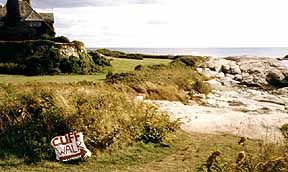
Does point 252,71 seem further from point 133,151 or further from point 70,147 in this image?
point 70,147

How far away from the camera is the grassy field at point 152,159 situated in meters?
10.3

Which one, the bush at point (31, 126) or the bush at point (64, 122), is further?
the bush at point (64, 122)

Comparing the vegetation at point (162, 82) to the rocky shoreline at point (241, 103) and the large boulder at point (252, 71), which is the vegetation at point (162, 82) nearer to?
the rocky shoreline at point (241, 103)

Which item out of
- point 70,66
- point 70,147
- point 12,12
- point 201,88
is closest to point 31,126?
point 70,147

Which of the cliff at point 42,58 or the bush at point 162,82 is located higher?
the cliff at point 42,58

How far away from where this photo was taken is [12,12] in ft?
119

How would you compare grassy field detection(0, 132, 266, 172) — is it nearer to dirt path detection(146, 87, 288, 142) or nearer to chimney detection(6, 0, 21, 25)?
dirt path detection(146, 87, 288, 142)

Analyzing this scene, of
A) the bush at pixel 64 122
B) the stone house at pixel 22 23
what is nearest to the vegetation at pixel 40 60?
the stone house at pixel 22 23

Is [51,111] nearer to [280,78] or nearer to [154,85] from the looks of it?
[154,85]

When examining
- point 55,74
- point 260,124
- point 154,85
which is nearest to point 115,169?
point 260,124

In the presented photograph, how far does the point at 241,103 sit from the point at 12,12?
21883mm

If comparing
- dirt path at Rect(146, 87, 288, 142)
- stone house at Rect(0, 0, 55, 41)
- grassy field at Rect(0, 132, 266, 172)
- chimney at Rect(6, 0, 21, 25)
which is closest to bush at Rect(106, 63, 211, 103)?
dirt path at Rect(146, 87, 288, 142)

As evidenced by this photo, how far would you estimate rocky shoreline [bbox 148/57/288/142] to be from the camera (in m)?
15.7

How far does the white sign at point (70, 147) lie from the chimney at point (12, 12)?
2678 centimetres
